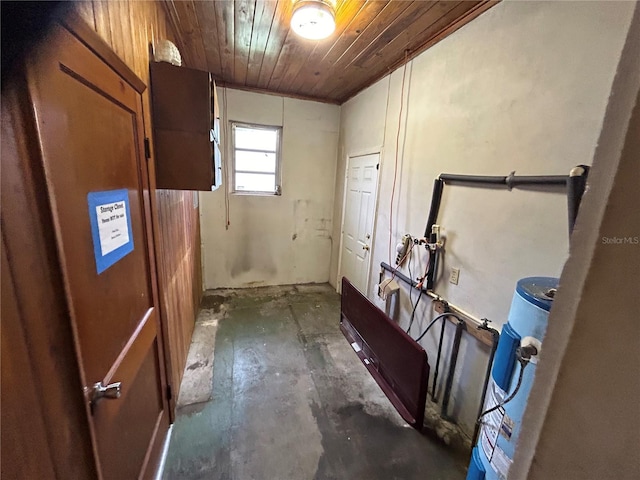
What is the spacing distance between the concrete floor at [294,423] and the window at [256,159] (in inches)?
77.5

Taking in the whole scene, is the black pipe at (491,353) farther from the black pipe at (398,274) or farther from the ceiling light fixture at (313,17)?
the ceiling light fixture at (313,17)

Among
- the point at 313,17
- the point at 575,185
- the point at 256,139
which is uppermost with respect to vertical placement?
the point at 313,17

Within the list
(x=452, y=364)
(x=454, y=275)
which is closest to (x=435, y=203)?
(x=454, y=275)

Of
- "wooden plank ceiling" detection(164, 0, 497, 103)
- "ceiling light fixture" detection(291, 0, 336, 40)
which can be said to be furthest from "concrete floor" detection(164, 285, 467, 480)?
"wooden plank ceiling" detection(164, 0, 497, 103)

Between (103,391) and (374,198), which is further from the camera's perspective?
(374,198)

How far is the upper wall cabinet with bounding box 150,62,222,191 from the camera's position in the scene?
1448 mm

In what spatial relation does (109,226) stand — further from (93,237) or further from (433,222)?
(433,222)

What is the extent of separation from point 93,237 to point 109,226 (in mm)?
109

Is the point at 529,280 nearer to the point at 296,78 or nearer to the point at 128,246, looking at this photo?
the point at 128,246

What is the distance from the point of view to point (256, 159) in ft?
11.9

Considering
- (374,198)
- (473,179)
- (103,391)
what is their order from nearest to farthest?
(103,391) → (473,179) → (374,198)

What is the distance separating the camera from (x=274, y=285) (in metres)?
4.03

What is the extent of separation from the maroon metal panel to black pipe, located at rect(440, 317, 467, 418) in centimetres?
29

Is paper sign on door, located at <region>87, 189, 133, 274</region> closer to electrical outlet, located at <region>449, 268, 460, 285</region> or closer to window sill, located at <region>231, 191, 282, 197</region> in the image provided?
electrical outlet, located at <region>449, 268, 460, 285</region>
